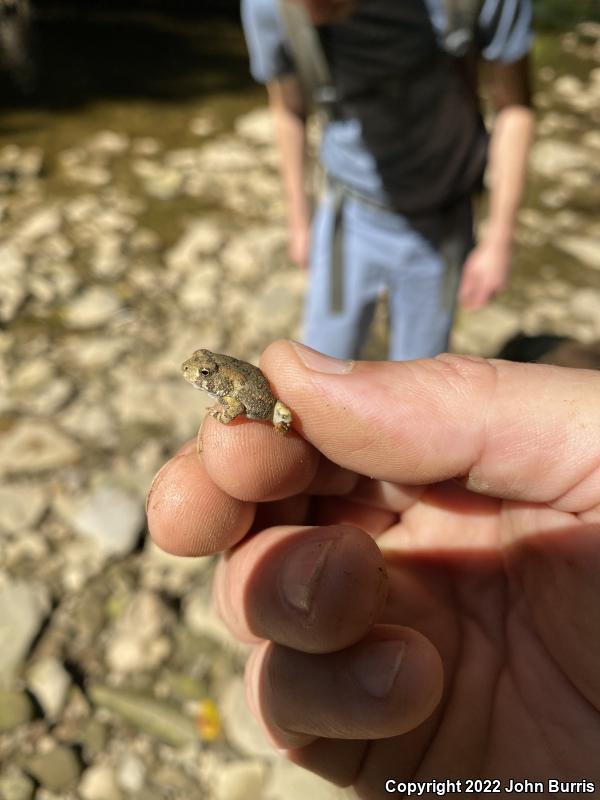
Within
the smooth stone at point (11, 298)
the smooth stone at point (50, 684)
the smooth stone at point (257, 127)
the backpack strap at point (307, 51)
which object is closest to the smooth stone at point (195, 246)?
the smooth stone at point (11, 298)

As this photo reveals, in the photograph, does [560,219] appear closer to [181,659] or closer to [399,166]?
[399,166]

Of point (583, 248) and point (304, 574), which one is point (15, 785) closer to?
point (304, 574)

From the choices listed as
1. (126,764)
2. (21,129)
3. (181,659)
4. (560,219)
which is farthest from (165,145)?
(126,764)

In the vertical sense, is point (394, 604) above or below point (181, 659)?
above

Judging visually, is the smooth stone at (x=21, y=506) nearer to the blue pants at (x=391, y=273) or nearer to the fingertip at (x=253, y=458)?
the blue pants at (x=391, y=273)

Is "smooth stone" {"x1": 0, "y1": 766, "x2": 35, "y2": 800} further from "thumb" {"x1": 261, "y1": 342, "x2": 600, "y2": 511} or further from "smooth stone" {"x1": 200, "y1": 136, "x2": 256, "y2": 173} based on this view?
"smooth stone" {"x1": 200, "y1": 136, "x2": 256, "y2": 173}

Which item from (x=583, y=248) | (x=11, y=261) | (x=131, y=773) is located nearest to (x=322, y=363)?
(x=131, y=773)

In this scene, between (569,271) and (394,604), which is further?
(569,271)
